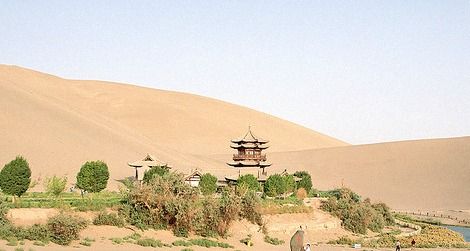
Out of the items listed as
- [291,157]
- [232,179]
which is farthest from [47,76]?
[232,179]

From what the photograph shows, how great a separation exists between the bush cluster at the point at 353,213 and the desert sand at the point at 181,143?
20498 mm

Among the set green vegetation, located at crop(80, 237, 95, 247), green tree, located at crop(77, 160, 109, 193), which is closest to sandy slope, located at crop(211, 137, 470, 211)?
green tree, located at crop(77, 160, 109, 193)

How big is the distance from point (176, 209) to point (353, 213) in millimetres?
15263

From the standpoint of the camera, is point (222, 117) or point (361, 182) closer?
point (361, 182)

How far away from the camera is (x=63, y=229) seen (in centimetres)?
2647

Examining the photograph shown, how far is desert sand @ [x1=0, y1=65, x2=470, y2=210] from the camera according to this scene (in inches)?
2630

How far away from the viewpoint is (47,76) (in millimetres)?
126062

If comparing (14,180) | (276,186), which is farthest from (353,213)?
(14,180)

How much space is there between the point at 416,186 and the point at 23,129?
44988mm

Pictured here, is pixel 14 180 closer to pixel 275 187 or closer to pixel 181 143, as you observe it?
A: pixel 275 187

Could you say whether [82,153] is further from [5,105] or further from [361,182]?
[361,182]

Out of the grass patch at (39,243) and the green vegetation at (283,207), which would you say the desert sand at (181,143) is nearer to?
the green vegetation at (283,207)

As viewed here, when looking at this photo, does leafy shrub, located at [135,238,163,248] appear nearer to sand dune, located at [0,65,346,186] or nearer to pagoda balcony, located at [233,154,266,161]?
pagoda balcony, located at [233,154,266,161]

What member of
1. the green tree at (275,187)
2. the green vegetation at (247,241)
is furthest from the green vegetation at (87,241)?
the green tree at (275,187)
